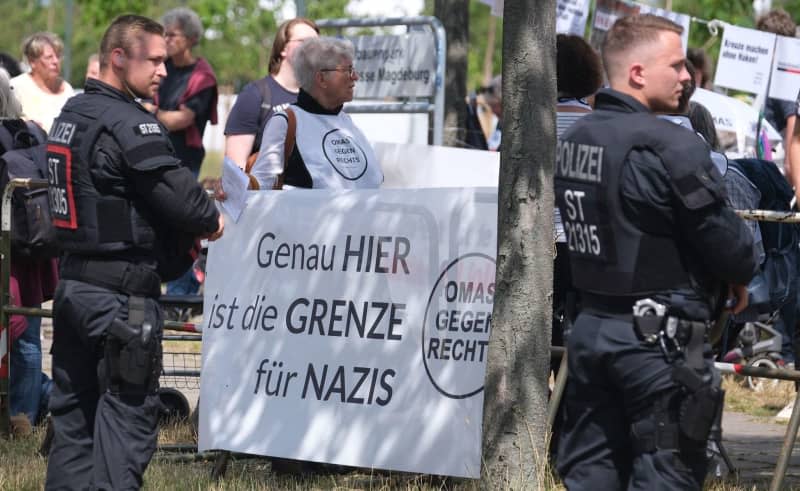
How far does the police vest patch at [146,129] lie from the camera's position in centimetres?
478

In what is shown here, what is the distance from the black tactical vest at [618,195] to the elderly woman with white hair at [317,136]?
224cm

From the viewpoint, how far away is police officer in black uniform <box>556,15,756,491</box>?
3.90 m

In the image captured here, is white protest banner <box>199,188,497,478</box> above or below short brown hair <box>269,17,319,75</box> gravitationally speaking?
below

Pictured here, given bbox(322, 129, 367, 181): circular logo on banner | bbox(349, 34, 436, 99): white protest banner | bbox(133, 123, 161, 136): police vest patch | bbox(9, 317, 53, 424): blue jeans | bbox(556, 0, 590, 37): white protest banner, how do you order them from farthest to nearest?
1. bbox(556, 0, 590, 37): white protest banner
2. bbox(349, 34, 436, 99): white protest banner
3. bbox(9, 317, 53, 424): blue jeans
4. bbox(322, 129, 367, 181): circular logo on banner
5. bbox(133, 123, 161, 136): police vest patch

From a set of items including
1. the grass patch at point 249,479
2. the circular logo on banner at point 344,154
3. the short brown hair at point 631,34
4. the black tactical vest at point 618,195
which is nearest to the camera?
the black tactical vest at point 618,195

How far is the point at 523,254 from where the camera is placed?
4.86 metres

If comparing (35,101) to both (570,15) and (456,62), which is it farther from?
(570,15)

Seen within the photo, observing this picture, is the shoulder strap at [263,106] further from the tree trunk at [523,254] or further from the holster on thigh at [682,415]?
the holster on thigh at [682,415]

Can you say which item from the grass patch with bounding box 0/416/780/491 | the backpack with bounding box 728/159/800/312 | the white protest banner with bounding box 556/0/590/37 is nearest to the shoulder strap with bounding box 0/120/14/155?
the grass patch with bounding box 0/416/780/491

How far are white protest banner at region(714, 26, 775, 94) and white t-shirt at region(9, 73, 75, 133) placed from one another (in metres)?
5.01

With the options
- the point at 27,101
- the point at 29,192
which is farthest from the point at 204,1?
the point at 29,192

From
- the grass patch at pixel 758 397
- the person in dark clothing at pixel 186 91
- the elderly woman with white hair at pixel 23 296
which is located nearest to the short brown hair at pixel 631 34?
the elderly woman with white hair at pixel 23 296

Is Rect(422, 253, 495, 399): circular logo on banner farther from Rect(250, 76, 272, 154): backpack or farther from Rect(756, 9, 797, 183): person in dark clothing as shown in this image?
Rect(756, 9, 797, 183): person in dark clothing

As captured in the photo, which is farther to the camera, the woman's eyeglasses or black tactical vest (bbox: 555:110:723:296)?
the woman's eyeglasses
